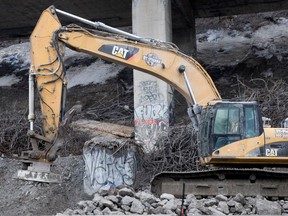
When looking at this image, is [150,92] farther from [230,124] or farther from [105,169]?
[230,124]

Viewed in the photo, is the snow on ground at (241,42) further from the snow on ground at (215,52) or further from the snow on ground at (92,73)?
the snow on ground at (92,73)

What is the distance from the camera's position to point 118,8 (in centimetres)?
2116

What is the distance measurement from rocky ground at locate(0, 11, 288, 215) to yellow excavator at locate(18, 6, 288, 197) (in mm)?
713

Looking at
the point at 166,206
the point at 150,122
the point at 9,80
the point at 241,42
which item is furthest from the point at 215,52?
the point at 166,206

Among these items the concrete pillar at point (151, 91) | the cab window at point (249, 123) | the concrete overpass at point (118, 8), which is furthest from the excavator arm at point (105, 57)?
the concrete overpass at point (118, 8)

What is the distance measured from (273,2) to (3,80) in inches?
473

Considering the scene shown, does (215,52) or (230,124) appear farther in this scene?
(215,52)

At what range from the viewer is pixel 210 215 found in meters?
7.80

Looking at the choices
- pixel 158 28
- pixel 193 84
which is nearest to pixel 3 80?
pixel 158 28

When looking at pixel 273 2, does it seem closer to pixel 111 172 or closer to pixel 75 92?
pixel 75 92

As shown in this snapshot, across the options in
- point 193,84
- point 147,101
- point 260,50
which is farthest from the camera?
point 260,50

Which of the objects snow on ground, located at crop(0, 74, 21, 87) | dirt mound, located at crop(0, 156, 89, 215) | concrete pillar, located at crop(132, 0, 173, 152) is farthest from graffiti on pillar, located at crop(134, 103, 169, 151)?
snow on ground, located at crop(0, 74, 21, 87)

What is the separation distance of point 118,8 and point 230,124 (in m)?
12.4

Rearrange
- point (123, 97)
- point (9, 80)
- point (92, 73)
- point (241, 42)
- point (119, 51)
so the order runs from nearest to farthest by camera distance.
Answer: point (119, 51)
point (123, 97)
point (92, 73)
point (241, 42)
point (9, 80)
